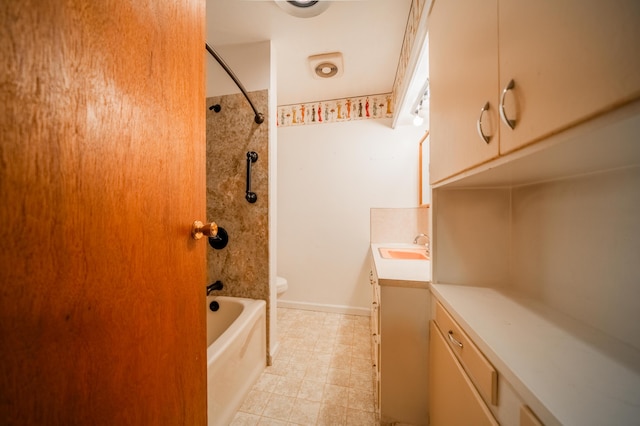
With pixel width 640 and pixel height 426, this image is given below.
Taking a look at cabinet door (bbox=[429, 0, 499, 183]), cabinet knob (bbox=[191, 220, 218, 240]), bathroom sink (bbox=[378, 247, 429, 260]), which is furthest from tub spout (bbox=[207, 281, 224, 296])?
cabinet door (bbox=[429, 0, 499, 183])

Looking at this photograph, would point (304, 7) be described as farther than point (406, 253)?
No

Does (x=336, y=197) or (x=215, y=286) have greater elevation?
(x=336, y=197)

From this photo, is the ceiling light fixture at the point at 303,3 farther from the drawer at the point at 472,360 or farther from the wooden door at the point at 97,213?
the drawer at the point at 472,360

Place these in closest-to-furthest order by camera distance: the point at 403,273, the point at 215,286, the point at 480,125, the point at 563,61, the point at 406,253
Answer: the point at 563,61 < the point at 480,125 < the point at 403,273 < the point at 215,286 < the point at 406,253

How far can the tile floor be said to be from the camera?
1.19 metres

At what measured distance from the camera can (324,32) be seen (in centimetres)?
149

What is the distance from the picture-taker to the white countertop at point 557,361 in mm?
377

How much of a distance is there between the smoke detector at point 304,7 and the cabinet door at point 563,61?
3.60 ft

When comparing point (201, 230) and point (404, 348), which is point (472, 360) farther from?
point (201, 230)

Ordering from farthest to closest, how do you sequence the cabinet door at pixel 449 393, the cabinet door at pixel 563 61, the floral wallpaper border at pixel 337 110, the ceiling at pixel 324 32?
the floral wallpaper border at pixel 337 110, the ceiling at pixel 324 32, the cabinet door at pixel 449 393, the cabinet door at pixel 563 61

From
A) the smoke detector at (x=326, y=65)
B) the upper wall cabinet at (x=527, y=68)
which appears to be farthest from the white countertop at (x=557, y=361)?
the smoke detector at (x=326, y=65)

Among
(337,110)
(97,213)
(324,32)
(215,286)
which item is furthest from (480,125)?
(337,110)

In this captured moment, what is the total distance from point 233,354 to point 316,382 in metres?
0.60

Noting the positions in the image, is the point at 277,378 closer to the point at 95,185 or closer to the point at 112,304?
the point at 112,304
